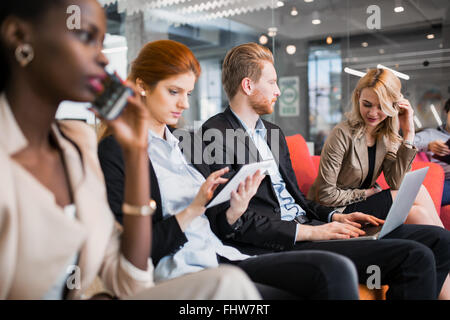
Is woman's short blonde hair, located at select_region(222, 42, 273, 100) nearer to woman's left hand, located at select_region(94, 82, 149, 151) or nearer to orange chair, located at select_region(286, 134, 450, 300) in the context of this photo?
orange chair, located at select_region(286, 134, 450, 300)

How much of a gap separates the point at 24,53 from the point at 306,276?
3.11 ft

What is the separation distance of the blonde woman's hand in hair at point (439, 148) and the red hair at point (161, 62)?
248cm

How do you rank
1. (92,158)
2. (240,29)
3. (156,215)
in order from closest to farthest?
(92,158) → (156,215) → (240,29)

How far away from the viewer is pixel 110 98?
910mm

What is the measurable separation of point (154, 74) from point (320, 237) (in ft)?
3.19

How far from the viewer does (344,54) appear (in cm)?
586

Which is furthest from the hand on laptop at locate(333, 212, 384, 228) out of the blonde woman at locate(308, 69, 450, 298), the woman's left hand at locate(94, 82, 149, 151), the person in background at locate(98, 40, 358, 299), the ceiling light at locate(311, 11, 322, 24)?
the ceiling light at locate(311, 11, 322, 24)

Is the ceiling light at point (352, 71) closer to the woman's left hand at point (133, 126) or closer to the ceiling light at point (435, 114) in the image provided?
the ceiling light at point (435, 114)

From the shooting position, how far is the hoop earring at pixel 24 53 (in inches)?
33.9

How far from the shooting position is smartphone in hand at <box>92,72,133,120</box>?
0.91 meters

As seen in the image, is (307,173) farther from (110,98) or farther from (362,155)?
(110,98)
